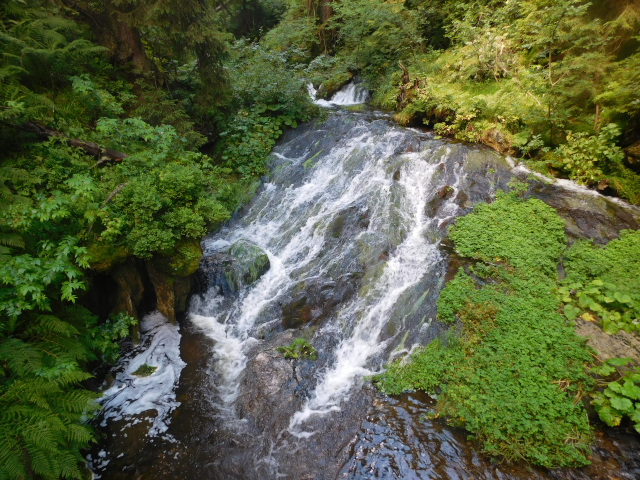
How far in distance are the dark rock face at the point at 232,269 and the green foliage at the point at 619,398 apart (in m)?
7.22

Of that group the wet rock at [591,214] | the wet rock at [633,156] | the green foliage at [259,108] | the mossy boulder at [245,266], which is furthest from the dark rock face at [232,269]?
the wet rock at [633,156]

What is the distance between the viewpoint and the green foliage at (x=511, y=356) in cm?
454

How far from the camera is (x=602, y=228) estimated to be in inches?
275

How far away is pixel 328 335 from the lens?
689 centimetres

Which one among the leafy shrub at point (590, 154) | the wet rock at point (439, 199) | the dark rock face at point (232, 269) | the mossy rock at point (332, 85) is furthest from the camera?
the mossy rock at point (332, 85)

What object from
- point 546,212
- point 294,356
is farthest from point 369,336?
point 546,212

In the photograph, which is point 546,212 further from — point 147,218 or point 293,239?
point 147,218

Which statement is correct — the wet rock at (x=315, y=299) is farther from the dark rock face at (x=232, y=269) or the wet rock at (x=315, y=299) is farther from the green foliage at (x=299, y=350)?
the dark rock face at (x=232, y=269)

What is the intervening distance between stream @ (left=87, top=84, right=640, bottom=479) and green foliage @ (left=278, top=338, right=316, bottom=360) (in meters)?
0.15

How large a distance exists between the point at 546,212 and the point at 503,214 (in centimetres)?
94

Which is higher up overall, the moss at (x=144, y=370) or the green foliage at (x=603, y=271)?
the green foliage at (x=603, y=271)

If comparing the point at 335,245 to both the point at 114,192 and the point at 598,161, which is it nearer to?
the point at 114,192

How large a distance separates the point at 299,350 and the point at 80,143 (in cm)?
673

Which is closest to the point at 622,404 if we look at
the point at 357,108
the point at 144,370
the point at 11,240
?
the point at 144,370
